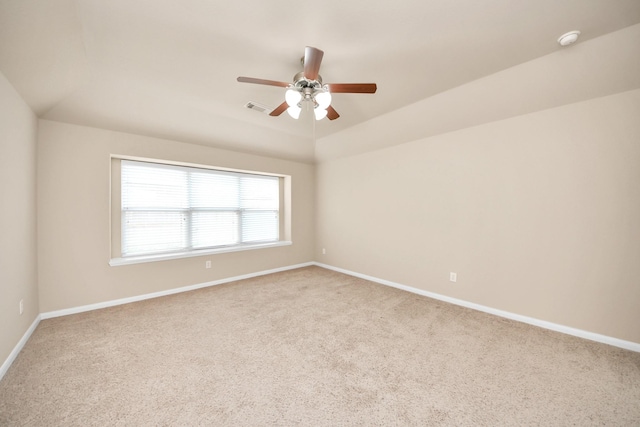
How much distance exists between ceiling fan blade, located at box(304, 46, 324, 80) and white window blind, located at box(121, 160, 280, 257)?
9.46 feet

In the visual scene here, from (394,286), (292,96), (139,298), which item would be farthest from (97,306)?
(394,286)

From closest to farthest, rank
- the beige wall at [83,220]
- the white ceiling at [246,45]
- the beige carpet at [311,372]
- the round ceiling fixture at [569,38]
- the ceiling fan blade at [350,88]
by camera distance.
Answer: the beige carpet at [311,372], the white ceiling at [246,45], the round ceiling fixture at [569,38], the ceiling fan blade at [350,88], the beige wall at [83,220]

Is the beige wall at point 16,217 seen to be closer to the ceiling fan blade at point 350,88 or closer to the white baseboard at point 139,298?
the white baseboard at point 139,298

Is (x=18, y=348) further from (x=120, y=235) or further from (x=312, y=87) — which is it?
(x=312, y=87)

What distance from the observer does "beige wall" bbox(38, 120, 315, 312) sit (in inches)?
107

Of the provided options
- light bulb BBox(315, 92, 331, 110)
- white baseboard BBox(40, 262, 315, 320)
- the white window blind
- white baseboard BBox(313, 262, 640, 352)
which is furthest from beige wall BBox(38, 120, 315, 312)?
white baseboard BBox(313, 262, 640, 352)

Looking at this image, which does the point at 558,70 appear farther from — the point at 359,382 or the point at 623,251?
the point at 359,382

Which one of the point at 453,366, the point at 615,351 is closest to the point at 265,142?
the point at 453,366

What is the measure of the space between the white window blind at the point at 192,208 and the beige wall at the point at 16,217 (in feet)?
2.88

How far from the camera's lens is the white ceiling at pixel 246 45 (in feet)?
5.30

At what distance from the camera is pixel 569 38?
1.82m

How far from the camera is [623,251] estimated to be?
2.21 meters

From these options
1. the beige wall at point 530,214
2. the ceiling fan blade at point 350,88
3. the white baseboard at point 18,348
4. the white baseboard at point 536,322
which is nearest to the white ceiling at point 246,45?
the ceiling fan blade at point 350,88

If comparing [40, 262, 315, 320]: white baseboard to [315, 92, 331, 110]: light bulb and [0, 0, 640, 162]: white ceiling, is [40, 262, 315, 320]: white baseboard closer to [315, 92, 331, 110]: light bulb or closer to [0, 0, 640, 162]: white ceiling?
[0, 0, 640, 162]: white ceiling
